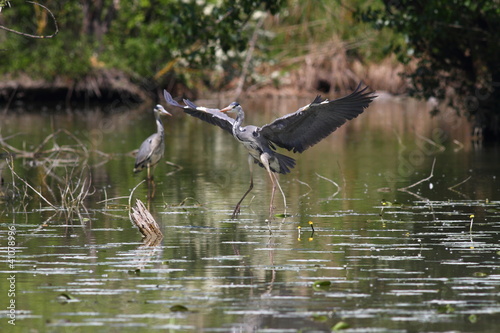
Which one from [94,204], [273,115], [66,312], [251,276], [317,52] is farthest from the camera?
[317,52]

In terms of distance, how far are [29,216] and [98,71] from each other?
2172cm

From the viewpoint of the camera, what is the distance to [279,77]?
112 ft

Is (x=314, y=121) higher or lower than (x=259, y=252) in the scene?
higher

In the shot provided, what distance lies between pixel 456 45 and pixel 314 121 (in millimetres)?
7491

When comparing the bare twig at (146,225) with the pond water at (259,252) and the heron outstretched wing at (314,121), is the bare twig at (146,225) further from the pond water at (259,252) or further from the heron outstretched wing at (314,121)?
the heron outstretched wing at (314,121)

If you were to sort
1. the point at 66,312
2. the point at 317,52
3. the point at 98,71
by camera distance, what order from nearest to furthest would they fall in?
the point at 66,312 < the point at 98,71 < the point at 317,52

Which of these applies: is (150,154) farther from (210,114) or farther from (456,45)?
(456,45)

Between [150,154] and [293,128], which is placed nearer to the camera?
[293,128]

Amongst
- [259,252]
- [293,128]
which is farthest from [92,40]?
[259,252]

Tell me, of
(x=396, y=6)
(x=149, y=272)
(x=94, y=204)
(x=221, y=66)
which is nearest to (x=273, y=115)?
(x=221, y=66)

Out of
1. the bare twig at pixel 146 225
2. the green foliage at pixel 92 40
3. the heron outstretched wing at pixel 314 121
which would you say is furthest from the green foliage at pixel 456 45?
the green foliage at pixel 92 40

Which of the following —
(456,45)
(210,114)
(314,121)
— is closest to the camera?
(314,121)

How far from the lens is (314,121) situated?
1020cm

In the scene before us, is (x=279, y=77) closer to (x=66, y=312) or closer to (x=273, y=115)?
(x=273, y=115)
